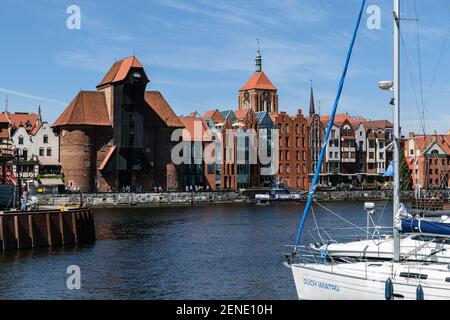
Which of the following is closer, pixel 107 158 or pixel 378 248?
pixel 378 248

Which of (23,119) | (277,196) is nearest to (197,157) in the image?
(277,196)

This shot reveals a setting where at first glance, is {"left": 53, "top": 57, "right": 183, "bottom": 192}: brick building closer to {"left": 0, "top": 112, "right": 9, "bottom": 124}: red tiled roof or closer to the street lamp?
{"left": 0, "top": 112, "right": 9, "bottom": 124}: red tiled roof

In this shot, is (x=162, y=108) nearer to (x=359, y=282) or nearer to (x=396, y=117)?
(x=396, y=117)

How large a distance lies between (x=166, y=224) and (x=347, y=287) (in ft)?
203

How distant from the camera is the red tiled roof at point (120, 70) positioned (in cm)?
13662

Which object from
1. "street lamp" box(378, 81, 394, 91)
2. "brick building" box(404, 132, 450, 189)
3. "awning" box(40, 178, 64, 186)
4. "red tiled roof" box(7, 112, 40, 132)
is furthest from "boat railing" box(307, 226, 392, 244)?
"brick building" box(404, 132, 450, 189)

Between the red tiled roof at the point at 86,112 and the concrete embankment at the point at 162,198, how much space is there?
15.2 m

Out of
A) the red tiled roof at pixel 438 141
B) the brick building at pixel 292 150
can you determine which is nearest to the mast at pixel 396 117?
the brick building at pixel 292 150

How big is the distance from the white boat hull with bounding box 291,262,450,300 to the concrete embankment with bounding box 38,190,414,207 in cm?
8898

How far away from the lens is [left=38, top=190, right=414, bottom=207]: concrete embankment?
125500mm

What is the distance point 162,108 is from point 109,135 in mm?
14776

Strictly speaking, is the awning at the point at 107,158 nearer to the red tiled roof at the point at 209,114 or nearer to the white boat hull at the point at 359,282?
the red tiled roof at the point at 209,114

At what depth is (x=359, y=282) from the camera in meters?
31.0
